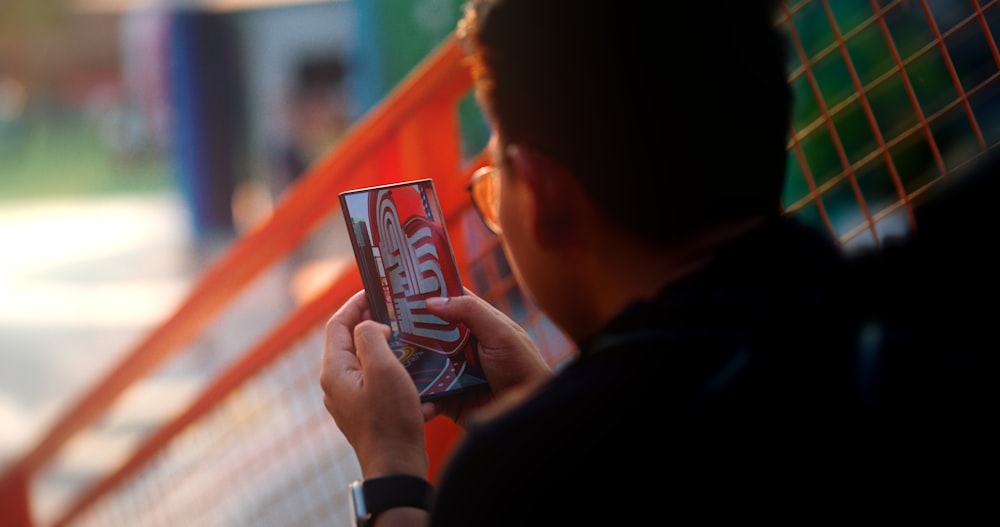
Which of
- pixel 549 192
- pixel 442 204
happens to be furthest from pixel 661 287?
pixel 442 204

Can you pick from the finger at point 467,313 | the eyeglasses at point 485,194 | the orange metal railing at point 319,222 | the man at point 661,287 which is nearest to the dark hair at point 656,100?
the man at point 661,287

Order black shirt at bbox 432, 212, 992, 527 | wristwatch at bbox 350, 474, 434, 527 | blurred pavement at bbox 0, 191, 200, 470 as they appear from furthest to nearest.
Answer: blurred pavement at bbox 0, 191, 200, 470 → wristwatch at bbox 350, 474, 434, 527 → black shirt at bbox 432, 212, 992, 527

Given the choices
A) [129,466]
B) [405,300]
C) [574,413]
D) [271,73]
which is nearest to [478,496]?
[574,413]

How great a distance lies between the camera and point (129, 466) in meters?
3.98

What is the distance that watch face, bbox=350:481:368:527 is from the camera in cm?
126

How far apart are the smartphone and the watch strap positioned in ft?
0.54

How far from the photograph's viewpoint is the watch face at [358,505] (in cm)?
126

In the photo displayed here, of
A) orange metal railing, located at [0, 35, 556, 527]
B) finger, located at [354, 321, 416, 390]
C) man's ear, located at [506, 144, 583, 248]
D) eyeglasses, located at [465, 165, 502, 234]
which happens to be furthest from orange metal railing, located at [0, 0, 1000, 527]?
finger, located at [354, 321, 416, 390]

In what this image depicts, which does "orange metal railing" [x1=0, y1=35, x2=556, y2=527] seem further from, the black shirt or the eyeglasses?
the black shirt

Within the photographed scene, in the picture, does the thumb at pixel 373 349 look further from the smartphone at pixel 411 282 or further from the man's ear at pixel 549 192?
the man's ear at pixel 549 192

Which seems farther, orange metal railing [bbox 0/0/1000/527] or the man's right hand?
orange metal railing [bbox 0/0/1000/527]

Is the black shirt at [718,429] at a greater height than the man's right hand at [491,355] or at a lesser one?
lesser

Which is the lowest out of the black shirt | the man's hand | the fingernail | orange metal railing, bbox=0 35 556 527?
the black shirt

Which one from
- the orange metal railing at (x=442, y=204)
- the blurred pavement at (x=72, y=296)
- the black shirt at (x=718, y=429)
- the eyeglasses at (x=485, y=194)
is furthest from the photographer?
the blurred pavement at (x=72, y=296)
